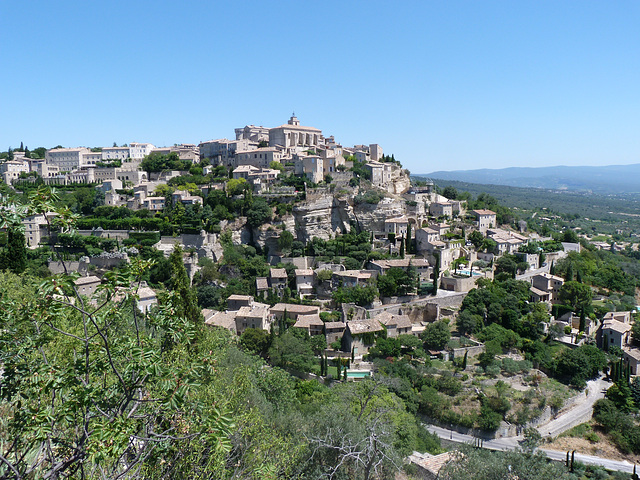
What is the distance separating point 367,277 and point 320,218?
38.2ft

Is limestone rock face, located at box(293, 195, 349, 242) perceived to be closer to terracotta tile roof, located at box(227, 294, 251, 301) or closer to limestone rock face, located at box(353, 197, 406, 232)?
limestone rock face, located at box(353, 197, 406, 232)

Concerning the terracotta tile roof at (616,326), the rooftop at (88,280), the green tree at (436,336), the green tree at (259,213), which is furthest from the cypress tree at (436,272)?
the rooftop at (88,280)

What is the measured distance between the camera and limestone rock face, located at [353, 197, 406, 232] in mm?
44950

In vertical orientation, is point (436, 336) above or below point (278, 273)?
below

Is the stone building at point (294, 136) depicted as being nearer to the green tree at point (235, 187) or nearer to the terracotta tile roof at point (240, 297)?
the green tree at point (235, 187)

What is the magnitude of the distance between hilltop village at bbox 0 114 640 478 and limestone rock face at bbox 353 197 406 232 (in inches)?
6.1

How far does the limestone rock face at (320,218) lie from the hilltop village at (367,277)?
0.15m

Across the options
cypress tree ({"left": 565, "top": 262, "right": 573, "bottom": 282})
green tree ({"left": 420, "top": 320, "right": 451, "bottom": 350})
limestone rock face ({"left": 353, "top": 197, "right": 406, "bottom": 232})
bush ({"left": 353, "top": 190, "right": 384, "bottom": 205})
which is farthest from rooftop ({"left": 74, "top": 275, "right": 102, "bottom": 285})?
cypress tree ({"left": 565, "top": 262, "right": 573, "bottom": 282})

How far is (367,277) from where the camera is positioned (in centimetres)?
3603

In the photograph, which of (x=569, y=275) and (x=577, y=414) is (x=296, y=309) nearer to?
(x=577, y=414)

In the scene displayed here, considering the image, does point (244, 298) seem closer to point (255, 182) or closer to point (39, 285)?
point (255, 182)

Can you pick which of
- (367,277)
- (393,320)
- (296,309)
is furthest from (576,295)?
(296,309)

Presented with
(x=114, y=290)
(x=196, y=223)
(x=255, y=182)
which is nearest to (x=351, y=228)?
(x=255, y=182)

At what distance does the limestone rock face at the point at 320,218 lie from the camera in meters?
45.0
